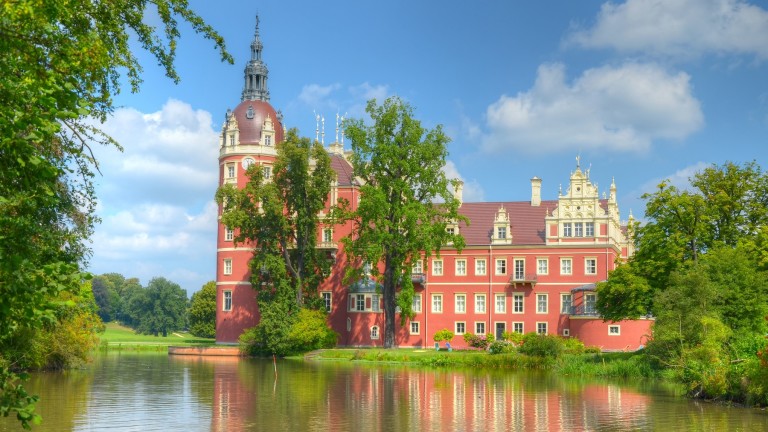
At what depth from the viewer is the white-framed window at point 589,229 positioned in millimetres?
54344

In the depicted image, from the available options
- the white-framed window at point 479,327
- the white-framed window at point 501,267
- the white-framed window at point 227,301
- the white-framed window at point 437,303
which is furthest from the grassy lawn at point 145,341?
the white-framed window at point 501,267

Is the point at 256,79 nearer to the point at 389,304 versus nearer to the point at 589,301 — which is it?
the point at 389,304

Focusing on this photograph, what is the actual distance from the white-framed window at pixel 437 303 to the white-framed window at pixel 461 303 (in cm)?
108

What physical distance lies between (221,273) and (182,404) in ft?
117

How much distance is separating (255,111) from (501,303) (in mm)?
21337

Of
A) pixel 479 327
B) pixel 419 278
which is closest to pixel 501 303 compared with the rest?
pixel 479 327

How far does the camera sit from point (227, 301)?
58.5m

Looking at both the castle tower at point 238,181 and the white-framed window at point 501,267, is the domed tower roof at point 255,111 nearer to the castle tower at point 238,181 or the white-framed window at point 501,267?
the castle tower at point 238,181

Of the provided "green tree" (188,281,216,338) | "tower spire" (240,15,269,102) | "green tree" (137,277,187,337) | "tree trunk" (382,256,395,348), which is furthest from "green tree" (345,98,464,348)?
"green tree" (137,277,187,337)

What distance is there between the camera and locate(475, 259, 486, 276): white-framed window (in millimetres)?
56906

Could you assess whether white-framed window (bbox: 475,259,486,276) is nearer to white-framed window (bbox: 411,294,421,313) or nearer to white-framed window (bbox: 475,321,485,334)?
white-framed window (bbox: 475,321,485,334)

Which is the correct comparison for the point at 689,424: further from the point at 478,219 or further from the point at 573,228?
the point at 478,219

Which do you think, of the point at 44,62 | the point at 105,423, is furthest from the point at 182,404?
the point at 44,62

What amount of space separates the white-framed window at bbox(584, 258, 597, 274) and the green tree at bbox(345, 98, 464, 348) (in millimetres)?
9774
